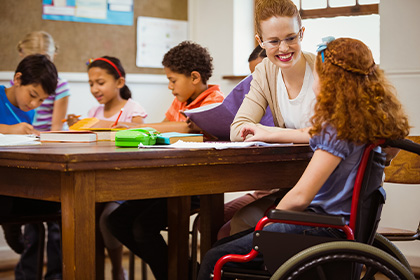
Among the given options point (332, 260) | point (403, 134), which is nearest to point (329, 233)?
point (332, 260)

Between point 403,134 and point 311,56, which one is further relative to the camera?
point 311,56

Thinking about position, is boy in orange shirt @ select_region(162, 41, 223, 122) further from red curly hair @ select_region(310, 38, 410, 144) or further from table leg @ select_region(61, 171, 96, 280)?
table leg @ select_region(61, 171, 96, 280)

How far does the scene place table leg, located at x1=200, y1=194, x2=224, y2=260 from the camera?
6.48 feet

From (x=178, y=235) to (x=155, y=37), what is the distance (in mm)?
1919

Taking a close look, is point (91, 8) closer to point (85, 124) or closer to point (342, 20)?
point (85, 124)

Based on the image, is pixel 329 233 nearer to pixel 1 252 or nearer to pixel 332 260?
pixel 332 260

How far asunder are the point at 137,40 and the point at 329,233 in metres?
2.60

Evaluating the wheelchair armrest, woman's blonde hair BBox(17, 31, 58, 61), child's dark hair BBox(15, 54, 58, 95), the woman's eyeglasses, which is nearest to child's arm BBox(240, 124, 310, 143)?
the woman's eyeglasses

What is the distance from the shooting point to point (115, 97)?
10.2ft

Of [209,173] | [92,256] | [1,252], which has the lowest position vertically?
[1,252]

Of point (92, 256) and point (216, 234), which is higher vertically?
point (92, 256)

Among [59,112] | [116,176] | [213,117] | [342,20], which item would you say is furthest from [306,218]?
[342,20]

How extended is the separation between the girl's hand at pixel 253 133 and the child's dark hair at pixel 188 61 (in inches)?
30.6

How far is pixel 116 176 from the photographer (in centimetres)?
131
